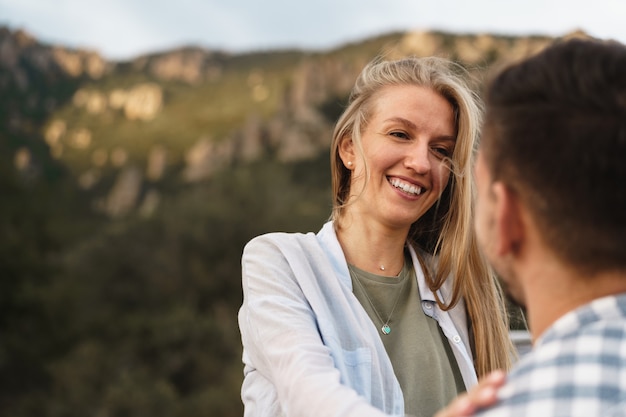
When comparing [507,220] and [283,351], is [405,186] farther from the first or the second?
[507,220]

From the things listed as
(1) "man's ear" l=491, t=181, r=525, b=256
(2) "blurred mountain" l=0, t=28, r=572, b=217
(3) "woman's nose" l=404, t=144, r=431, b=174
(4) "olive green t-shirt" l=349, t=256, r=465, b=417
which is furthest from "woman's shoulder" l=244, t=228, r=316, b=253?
(2) "blurred mountain" l=0, t=28, r=572, b=217

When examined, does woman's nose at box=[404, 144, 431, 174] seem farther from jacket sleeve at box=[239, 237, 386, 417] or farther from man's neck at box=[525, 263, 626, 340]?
man's neck at box=[525, 263, 626, 340]

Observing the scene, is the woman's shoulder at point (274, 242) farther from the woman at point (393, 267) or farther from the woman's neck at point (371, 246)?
the woman's neck at point (371, 246)

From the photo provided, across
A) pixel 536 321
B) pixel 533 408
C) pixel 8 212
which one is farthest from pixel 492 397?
pixel 8 212

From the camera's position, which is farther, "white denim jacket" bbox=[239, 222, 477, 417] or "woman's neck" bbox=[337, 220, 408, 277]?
"woman's neck" bbox=[337, 220, 408, 277]

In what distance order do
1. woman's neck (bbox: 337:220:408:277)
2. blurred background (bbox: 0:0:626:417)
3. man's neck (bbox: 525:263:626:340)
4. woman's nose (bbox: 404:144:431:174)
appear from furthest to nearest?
blurred background (bbox: 0:0:626:417), woman's neck (bbox: 337:220:408:277), woman's nose (bbox: 404:144:431:174), man's neck (bbox: 525:263:626:340)

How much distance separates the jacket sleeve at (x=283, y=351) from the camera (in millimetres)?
1600

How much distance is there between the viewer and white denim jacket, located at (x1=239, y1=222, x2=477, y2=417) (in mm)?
1738

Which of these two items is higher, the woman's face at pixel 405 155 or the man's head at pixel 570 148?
the man's head at pixel 570 148

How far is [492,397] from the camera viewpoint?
1.05 meters

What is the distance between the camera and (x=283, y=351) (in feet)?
5.81

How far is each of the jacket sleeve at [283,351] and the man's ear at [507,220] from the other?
497 millimetres

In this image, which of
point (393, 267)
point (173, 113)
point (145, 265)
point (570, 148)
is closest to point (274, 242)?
point (393, 267)

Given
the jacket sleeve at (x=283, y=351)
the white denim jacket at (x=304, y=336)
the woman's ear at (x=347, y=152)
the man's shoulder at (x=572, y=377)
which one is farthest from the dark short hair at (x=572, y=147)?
the woman's ear at (x=347, y=152)
